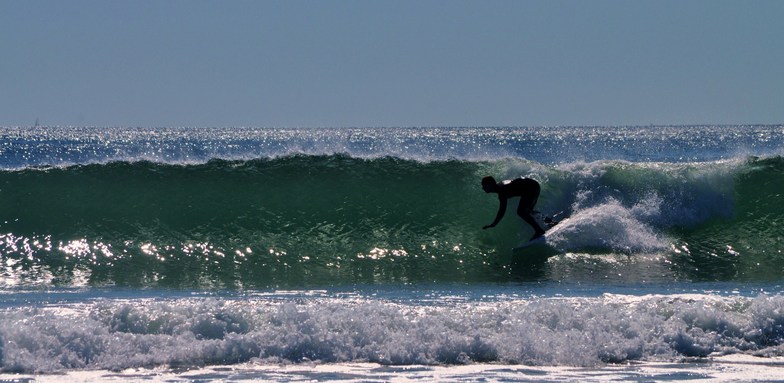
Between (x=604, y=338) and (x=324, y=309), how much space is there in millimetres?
2166

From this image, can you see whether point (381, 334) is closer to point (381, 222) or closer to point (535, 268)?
point (535, 268)

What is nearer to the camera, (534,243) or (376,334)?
(376,334)

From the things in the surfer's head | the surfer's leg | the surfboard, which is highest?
the surfer's head

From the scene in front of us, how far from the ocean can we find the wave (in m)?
0.02

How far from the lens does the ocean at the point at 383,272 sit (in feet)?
25.2

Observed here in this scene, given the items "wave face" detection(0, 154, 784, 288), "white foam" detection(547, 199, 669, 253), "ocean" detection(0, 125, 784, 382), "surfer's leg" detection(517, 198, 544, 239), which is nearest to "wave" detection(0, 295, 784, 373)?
"ocean" detection(0, 125, 784, 382)

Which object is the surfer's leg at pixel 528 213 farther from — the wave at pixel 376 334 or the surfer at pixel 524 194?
the wave at pixel 376 334

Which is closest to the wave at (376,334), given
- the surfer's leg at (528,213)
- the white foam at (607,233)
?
the white foam at (607,233)

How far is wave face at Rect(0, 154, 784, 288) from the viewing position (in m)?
11.8

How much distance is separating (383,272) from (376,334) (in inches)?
149

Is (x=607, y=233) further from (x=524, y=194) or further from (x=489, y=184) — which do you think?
(x=489, y=184)

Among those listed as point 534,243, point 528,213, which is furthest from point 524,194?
point 534,243

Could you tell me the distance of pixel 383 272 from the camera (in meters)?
11.8

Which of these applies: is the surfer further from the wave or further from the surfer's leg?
the wave
